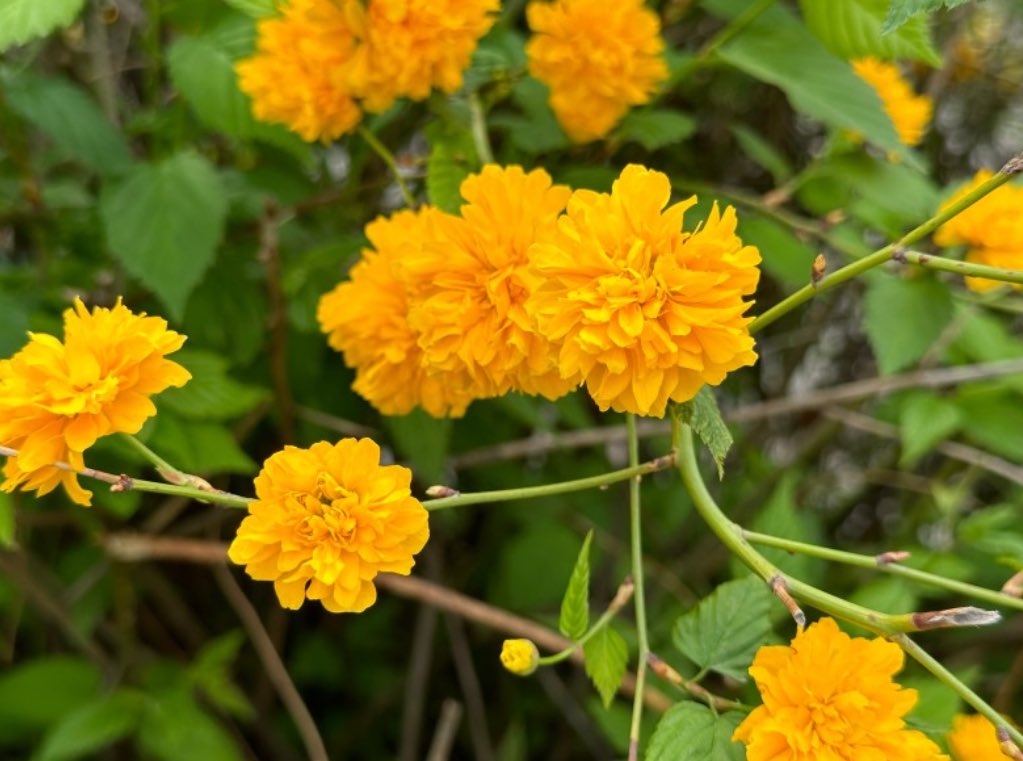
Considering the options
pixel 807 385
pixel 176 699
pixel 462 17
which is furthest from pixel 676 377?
pixel 807 385

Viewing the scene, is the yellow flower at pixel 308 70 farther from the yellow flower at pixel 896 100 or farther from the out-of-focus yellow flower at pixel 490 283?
the yellow flower at pixel 896 100

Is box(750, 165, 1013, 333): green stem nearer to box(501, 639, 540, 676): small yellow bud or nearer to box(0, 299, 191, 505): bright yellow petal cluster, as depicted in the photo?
box(501, 639, 540, 676): small yellow bud

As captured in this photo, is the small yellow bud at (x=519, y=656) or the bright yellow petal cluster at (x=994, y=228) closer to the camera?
the small yellow bud at (x=519, y=656)

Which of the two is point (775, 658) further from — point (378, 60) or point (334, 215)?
point (334, 215)

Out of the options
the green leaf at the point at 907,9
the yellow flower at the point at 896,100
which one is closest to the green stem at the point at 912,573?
the green leaf at the point at 907,9

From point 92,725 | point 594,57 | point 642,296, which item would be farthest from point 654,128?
point 92,725

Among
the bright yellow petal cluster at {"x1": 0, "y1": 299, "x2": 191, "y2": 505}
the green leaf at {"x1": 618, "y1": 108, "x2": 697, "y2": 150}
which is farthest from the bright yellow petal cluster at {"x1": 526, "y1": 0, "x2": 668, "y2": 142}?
the bright yellow petal cluster at {"x1": 0, "y1": 299, "x2": 191, "y2": 505}

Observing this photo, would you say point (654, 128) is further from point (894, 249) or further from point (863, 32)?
point (894, 249)
